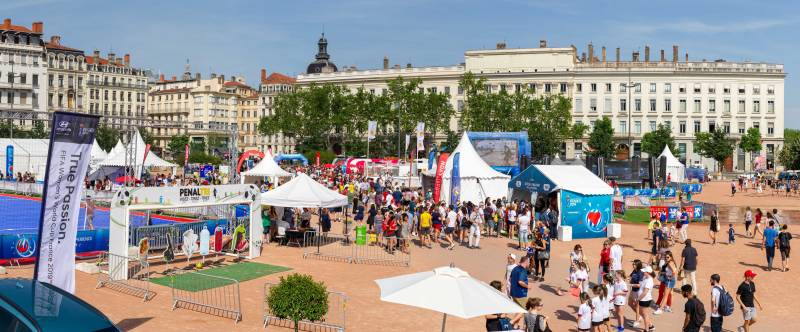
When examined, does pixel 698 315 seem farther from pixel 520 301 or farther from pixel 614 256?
pixel 614 256

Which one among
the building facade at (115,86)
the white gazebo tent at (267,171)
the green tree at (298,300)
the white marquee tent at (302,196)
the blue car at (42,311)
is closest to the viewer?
the blue car at (42,311)

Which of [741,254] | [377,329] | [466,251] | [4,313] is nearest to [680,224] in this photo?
[741,254]

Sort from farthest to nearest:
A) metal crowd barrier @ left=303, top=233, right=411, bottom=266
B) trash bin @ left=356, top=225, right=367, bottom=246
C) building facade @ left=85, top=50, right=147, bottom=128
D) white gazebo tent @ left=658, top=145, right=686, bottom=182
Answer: building facade @ left=85, top=50, right=147, bottom=128
white gazebo tent @ left=658, top=145, right=686, bottom=182
trash bin @ left=356, top=225, right=367, bottom=246
metal crowd barrier @ left=303, top=233, right=411, bottom=266

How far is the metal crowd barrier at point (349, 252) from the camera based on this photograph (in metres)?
19.9

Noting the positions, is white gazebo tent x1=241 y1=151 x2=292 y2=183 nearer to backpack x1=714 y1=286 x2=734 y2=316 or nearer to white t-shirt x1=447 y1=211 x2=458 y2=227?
white t-shirt x1=447 y1=211 x2=458 y2=227

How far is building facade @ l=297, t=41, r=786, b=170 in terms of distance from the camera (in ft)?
293

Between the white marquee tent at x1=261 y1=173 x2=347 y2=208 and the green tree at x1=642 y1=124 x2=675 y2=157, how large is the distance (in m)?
67.8

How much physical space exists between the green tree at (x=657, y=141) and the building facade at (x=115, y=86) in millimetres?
69080

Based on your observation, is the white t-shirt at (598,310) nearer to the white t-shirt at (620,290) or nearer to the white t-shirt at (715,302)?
the white t-shirt at (620,290)

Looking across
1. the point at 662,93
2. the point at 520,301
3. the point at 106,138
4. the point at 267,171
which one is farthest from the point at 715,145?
the point at 520,301

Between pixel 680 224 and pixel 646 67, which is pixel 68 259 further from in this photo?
pixel 646 67

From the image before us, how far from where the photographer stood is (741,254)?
2238cm

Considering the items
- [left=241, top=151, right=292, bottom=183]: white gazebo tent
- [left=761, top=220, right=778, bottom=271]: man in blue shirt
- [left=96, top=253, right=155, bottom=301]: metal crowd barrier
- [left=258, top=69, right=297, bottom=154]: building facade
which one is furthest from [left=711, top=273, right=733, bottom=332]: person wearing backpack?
[left=258, top=69, right=297, bottom=154]: building facade

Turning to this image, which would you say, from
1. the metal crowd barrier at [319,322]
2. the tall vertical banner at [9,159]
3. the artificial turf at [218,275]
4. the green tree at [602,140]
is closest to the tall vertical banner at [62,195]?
the artificial turf at [218,275]
